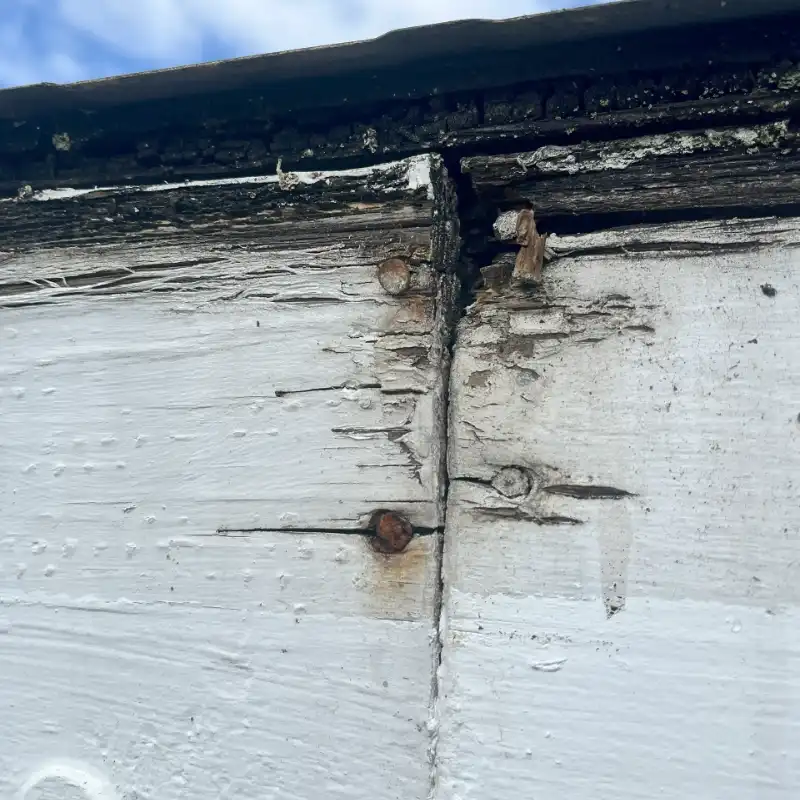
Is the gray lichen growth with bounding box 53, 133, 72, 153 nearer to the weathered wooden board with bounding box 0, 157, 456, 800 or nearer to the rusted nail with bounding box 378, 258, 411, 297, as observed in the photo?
the weathered wooden board with bounding box 0, 157, 456, 800

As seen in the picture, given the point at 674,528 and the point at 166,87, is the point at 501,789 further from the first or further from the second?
the point at 166,87

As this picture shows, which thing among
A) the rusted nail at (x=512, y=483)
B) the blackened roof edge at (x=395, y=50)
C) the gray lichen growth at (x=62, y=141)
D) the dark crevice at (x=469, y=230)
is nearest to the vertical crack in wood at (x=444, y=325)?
the dark crevice at (x=469, y=230)

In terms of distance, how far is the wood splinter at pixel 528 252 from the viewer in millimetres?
1150

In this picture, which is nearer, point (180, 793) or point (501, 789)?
point (501, 789)

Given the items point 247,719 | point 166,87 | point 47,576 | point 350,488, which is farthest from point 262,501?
point 166,87

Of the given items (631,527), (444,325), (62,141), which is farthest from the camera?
(62,141)

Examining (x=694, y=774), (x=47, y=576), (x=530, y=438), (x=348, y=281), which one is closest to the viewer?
(x=694, y=774)

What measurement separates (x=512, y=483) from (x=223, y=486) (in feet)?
1.91

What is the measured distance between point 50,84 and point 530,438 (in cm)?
121

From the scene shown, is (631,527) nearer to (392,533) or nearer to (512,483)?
(512,483)

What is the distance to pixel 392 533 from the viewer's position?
1.17 metres

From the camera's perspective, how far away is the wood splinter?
3.77 feet

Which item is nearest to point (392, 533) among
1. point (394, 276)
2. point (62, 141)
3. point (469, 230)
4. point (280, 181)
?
point (394, 276)

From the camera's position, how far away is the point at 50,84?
4.16 ft
